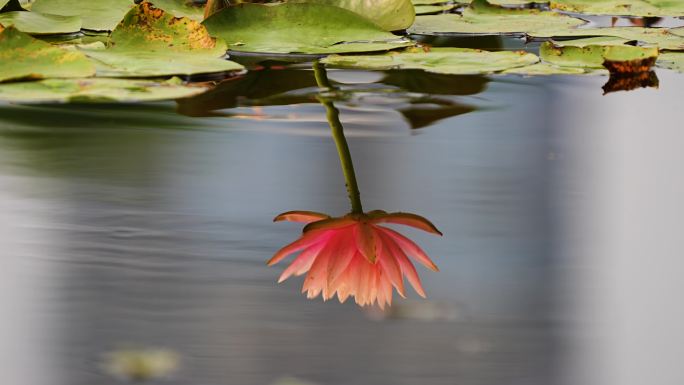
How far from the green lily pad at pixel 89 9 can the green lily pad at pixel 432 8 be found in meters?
0.72

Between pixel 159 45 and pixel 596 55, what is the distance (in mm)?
849

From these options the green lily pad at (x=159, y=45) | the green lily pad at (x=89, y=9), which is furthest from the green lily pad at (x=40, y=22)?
the green lily pad at (x=159, y=45)

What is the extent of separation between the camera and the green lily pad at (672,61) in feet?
6.82

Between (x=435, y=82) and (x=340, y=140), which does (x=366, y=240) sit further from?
(x=435, y=82)

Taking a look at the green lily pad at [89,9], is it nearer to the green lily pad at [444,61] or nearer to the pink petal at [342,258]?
the green lily pad at [444,61]

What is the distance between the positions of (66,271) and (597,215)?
61cm

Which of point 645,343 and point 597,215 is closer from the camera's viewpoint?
point 645,343

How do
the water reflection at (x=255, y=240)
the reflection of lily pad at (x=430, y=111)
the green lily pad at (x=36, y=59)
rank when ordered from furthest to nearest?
the green lily pad at (x=36, y=59)
the reflection of lily pad at (x=430, y=111)
the water reflection at (x=255, y=240)

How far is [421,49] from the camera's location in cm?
211

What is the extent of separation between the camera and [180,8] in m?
2.48

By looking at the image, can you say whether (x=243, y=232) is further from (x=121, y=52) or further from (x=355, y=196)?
(x=121, y=52)

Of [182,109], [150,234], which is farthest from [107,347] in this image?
[182,109]

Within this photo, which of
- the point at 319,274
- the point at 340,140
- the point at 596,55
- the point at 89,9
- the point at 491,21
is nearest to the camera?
the point at 319,274

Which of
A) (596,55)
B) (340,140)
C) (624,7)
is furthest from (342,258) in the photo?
(624,7)
